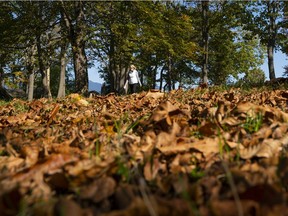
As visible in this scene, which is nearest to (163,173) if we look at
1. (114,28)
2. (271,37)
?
(114,28)

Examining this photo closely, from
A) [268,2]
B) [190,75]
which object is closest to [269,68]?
[268,2]

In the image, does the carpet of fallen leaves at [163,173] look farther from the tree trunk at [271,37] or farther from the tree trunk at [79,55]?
the tree trunk at [271,37]

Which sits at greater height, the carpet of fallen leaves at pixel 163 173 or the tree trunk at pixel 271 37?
the tree trunk at pixel 271 37

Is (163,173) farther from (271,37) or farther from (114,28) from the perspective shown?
(271,37)

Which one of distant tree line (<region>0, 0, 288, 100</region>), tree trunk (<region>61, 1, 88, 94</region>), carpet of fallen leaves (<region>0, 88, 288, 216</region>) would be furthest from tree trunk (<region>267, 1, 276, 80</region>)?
carpet of fallen leaves (<region>0, 88, 288, 216</region>)

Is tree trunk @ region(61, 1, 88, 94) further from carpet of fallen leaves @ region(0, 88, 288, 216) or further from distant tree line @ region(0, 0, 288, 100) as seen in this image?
carpet of fallen leaves @ region(0, 88, 288, 216)

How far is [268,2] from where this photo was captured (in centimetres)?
3412

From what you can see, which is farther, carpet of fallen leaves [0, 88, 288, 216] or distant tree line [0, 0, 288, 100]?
distant tree line [0, 0, 288, 100]

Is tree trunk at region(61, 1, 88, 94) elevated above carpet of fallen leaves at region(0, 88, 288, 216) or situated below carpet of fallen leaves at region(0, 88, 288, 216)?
above

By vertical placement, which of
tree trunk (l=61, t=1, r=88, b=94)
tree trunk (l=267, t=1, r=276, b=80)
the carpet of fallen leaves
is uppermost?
tree trunk (l=267, t=1, r=276, b=80)

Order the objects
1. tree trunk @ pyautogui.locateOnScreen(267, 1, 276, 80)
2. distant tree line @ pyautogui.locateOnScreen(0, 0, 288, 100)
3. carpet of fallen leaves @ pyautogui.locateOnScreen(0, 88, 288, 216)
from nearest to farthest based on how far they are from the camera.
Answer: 1. carpet of fallen leaves @ pyautogui.locateOnScreen(0, 88, 288, 216)
2. distant tree line @ pyautogui.locateOnScreen(0, 0, 288, 100)
3. tree trunk @ pyautogui.locateOnScreen(267, 1, 276, 80)

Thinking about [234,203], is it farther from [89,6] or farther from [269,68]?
[269,68]

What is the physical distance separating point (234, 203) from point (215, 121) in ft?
5.01

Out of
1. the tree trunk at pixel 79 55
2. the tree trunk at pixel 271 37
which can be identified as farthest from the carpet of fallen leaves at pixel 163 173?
the tree trunk at pixel 271 37
